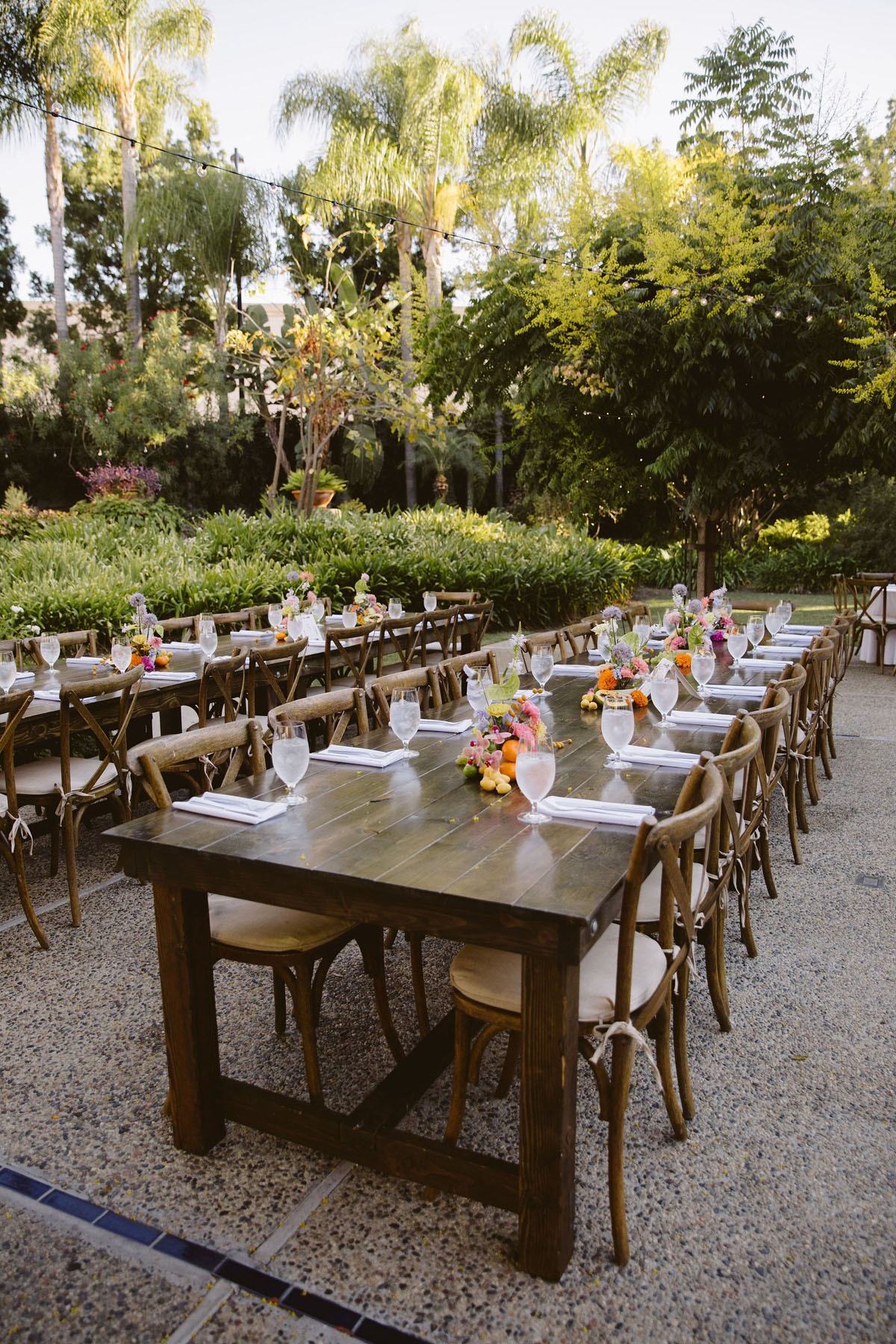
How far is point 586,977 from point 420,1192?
2.06ft

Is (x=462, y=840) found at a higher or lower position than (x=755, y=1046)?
higher

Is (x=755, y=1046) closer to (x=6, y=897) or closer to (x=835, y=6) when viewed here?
(x=6, y=897)

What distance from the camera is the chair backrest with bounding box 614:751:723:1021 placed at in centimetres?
176

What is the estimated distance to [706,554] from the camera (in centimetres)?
877

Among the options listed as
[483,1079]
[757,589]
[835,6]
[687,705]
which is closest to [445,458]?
[757,589]

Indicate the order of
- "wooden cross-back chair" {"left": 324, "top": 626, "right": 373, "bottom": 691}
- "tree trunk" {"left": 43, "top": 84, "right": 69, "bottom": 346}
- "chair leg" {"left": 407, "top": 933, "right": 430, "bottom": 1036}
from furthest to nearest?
"tree trunk" {"left": 43, "top": 84, "right": 69, "bottom": 346}, "wooden cross-back chair" {"left": 324, "top": 626, "right": 373, "bottom": 691}, "chair leg" {"left": 407, "top": 933, "right": 430, "bottom": 1036}

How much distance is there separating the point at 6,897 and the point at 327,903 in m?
2.57

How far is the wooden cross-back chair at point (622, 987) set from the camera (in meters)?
1.82

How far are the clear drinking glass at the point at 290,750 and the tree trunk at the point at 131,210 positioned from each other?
739 inches

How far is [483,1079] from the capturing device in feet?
8.18

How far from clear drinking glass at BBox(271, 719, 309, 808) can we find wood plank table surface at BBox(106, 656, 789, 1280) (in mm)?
102

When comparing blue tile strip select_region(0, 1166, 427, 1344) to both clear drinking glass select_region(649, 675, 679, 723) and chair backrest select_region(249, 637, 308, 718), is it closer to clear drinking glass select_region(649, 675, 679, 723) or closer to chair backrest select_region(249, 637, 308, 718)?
clear drinking glass select_region(649, 675, 679, 723)

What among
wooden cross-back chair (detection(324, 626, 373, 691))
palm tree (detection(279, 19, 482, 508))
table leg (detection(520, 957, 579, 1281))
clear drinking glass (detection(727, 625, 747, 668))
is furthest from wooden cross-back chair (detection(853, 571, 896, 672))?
palm tree (detection(279, 19, 482, 508))

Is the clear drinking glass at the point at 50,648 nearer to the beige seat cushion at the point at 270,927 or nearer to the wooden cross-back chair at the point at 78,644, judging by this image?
the wooden cross-back chair at the point at 78,644
